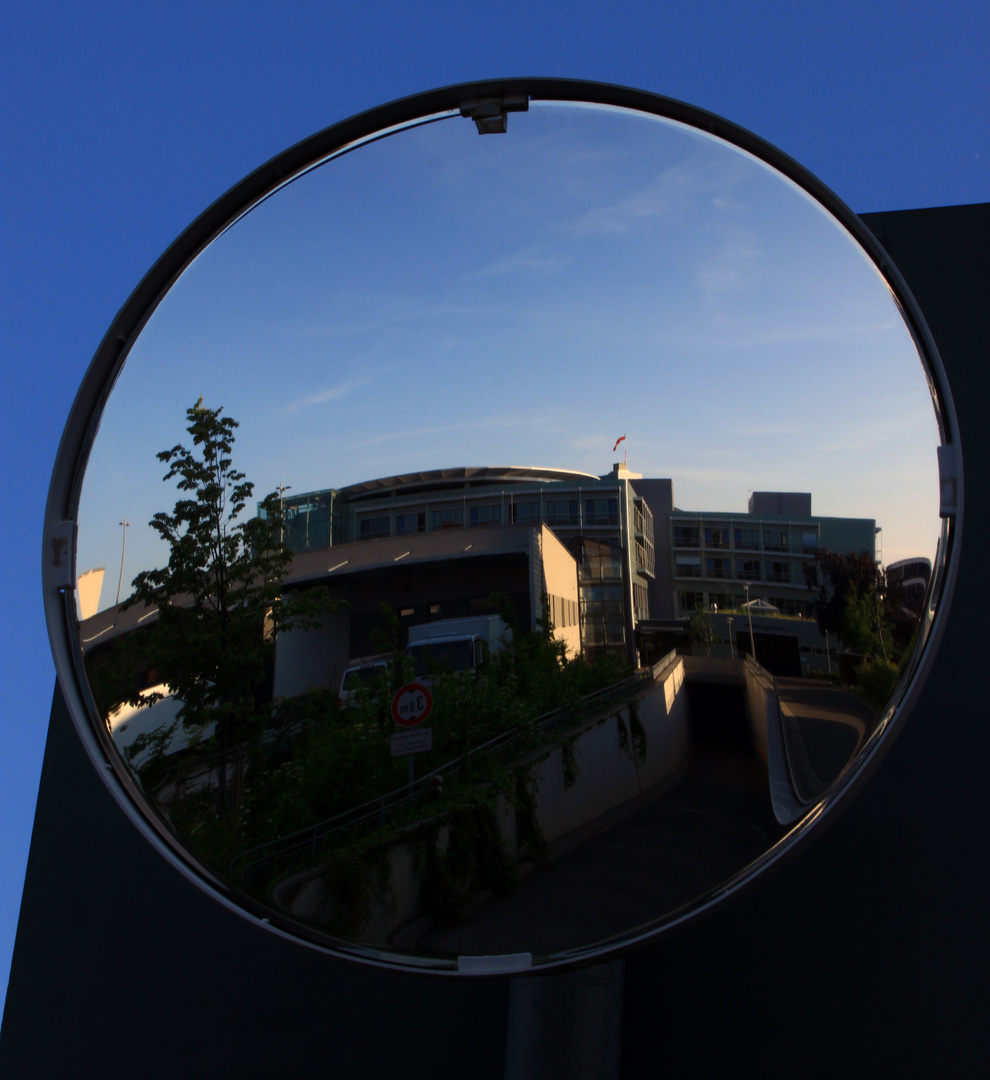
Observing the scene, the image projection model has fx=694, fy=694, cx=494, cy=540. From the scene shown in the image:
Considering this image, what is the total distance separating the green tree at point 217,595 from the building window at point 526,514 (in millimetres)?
391

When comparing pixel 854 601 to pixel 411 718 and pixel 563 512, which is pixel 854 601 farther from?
pixel 411 718

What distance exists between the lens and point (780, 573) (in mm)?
1136

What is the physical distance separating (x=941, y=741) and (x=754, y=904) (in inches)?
27.6

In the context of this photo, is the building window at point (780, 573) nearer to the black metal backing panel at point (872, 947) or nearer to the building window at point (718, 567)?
the building window at point (718, 567)

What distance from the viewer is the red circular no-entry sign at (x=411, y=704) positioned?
46.3 inches

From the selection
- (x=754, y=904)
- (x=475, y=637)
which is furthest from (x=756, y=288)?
(x=754, y=904)

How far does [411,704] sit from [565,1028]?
860 millimetres

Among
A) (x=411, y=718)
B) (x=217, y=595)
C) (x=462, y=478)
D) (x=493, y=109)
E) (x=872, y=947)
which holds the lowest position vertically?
(x=872, y=947)

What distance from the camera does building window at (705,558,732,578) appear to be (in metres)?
1.15

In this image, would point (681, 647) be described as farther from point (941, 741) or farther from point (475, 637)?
point (941, 741)

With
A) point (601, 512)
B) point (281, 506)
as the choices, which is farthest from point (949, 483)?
point (281, 506)

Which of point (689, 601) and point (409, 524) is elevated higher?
point (409, 524)

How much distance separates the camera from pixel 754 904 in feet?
6.26

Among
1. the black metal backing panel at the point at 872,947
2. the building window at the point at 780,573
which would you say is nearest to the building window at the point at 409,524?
the building window at the point at 780,573
